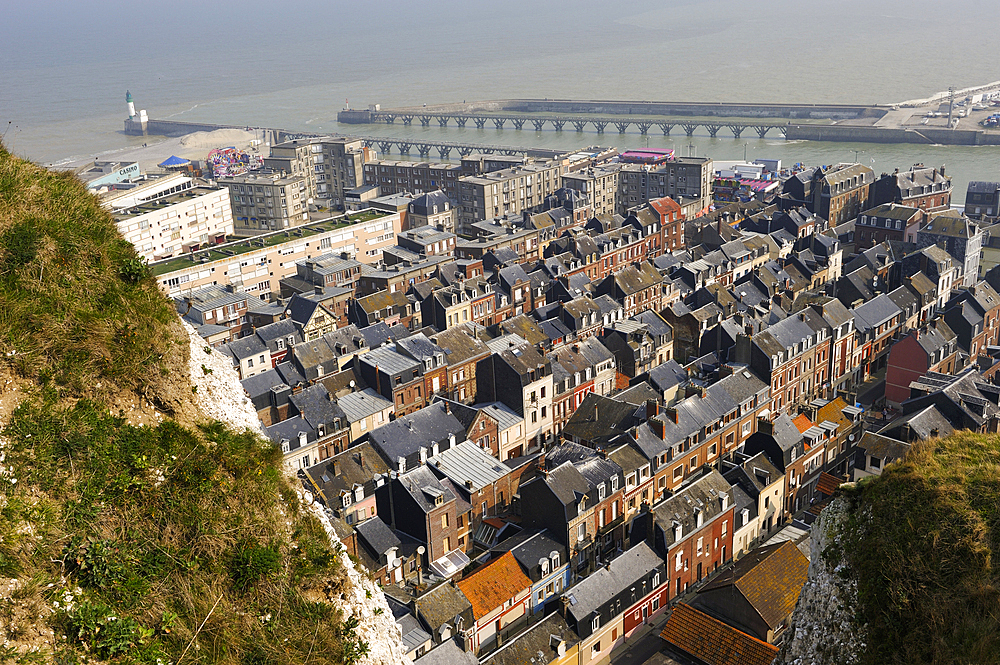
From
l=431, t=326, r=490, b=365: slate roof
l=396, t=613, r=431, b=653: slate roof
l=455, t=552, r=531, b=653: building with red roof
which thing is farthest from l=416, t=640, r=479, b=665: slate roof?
l=431, t=326, r=490, b=365: slate roof

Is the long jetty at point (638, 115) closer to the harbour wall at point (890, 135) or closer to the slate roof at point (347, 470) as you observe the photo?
the harbour wall at point (890, 135)

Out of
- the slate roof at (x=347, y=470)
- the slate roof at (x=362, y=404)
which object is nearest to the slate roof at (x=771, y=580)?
the slate roof at (x=347, y=470)

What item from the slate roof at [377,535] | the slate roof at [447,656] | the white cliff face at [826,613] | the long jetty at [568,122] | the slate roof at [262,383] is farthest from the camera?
the long jetty at [568,122]

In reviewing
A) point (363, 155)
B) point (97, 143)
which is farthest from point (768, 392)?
point (97, 143)

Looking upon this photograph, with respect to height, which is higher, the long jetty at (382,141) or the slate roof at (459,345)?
the long jetty at (382,141)

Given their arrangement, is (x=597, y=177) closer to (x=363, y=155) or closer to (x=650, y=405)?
(x=363, y=155)

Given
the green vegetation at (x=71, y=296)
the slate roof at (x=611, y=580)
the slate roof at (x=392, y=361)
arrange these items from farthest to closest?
the slate roof at (x=392, y=361), the slate roof at (x=611, y=580), the green vegetation at (x=71, y=296)

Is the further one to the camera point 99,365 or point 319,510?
point 319,510
